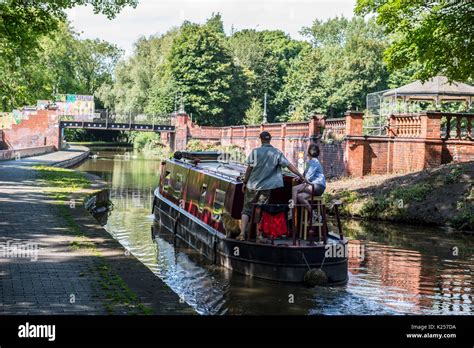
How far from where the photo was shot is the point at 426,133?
23.8m

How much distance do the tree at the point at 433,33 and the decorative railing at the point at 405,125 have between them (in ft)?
14.2

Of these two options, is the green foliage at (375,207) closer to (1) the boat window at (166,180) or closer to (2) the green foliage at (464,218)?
(2) the green foliage at (464,218)

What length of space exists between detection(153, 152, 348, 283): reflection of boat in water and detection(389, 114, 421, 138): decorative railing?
10234mm

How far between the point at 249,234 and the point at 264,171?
124 cm

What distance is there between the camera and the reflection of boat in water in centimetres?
1125

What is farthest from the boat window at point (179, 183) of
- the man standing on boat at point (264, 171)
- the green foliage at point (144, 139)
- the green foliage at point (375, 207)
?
the green foliage at point (144, 139)

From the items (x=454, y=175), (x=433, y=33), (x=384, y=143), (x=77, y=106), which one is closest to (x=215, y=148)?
(x=77, y=106)

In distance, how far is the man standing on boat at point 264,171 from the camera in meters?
11.4

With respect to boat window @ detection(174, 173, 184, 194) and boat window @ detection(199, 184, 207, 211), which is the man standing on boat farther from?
boat window @ detection(174, 173, 184, 194)

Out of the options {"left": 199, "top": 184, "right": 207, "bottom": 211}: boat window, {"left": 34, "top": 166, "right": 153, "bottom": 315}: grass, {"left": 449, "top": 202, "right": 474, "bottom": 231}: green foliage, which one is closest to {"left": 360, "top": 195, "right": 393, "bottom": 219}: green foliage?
{"left": 449, "top": 202, "right": 474, "bottom": 231}: green foliage

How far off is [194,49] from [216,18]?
27444mm

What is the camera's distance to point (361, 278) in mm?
12234

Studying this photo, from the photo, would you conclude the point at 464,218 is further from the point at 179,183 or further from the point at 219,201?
the point at 219,201
